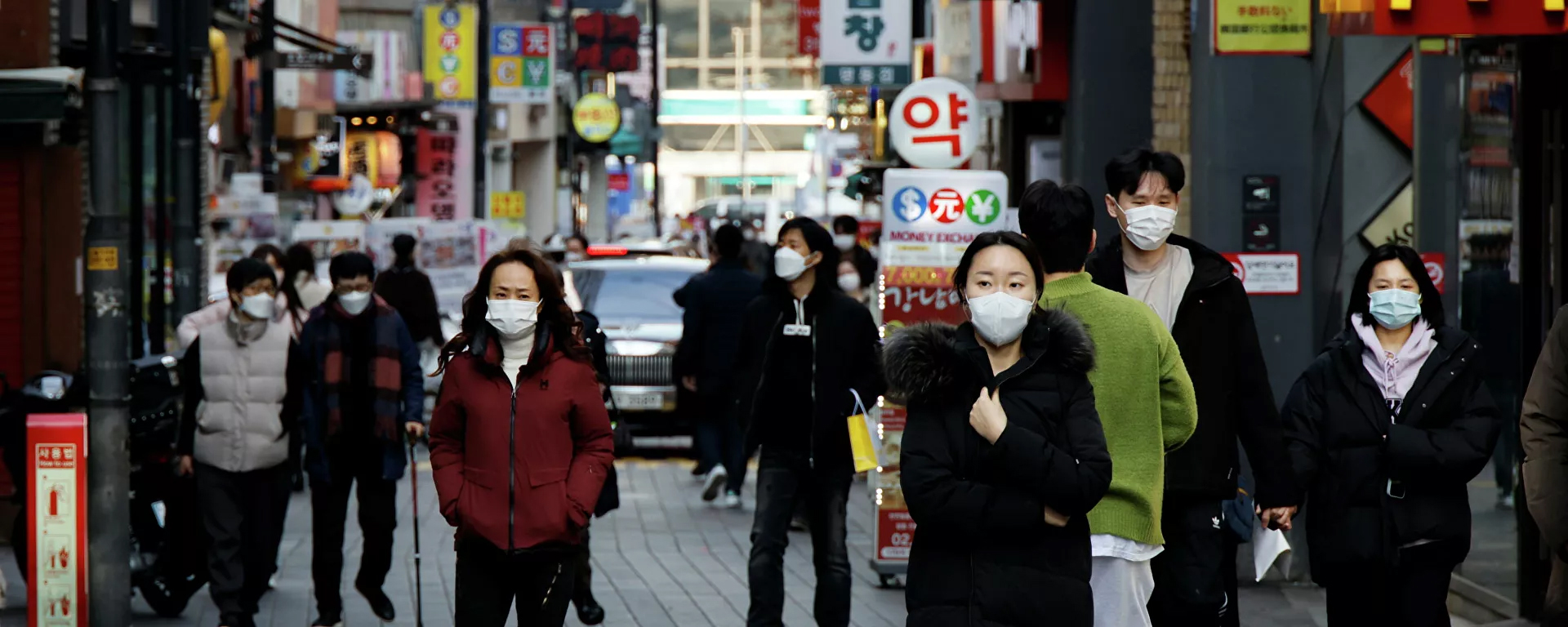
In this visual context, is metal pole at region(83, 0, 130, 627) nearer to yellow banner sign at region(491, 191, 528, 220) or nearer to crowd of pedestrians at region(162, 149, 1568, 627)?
crowd of pedestrians at region(162, 149, 1568, 627)

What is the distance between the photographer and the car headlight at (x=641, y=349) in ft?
60.4

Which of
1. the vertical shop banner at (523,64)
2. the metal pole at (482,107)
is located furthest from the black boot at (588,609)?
the vertical shop banner at (523,64)

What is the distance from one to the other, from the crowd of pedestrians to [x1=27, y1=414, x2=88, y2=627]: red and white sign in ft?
1.72

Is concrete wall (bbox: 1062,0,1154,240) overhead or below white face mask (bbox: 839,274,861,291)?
overhead

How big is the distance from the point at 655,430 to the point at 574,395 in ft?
40.3

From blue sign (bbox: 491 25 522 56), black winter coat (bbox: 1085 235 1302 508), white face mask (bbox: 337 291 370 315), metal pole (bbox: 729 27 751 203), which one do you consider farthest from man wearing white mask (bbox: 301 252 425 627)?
metal pole (bbox: 729 27 751 203)

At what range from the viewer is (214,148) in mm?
29562

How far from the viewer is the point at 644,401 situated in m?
18.3

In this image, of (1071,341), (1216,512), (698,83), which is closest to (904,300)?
(1216,512)

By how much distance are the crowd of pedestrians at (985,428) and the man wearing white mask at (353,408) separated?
1cm

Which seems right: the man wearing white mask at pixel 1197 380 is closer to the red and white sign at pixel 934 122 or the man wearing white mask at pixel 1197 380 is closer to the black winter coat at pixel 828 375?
the black winter coat at pixel 828 375

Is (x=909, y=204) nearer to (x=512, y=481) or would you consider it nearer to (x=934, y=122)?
(x=934, y=122)

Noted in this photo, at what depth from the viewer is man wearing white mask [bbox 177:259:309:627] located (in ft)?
30.7

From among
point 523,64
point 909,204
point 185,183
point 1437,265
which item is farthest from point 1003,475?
point 523,64
